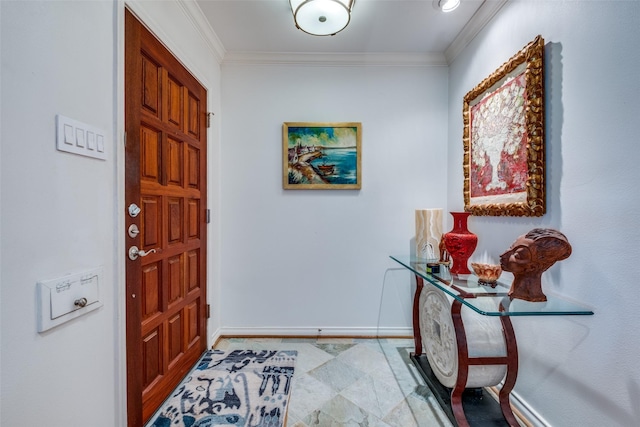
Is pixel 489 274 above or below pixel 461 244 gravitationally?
below

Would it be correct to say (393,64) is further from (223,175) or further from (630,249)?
(630,249)

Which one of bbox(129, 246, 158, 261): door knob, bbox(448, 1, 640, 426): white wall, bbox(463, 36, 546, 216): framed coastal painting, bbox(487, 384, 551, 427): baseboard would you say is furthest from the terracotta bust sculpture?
bbox(129, 246, 158, 261): door knob

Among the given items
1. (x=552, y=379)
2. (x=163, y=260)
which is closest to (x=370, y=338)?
(x=552, y=379)

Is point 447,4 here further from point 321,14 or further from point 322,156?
point 322,156

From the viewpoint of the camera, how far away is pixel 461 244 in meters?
1.47

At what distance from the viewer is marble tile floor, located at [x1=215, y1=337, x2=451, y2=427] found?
141 centimetres

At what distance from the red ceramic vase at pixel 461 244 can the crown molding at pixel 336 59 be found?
1493 millimetres

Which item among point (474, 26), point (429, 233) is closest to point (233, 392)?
point (429, 233)

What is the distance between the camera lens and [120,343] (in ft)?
3.60

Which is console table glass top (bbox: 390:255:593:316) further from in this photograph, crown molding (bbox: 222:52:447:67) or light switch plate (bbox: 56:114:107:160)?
crown molding (bbox: 222:52:447:67)

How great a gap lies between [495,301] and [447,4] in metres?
1.80

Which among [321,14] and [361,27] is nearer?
[321,14]

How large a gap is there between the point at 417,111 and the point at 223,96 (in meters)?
1.71

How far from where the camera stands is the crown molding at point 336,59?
2174 mm
